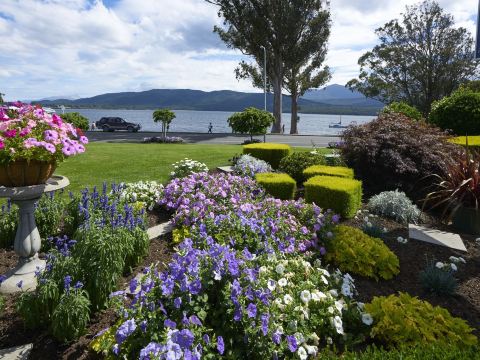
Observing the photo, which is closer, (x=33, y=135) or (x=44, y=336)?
(x=44, y=336)

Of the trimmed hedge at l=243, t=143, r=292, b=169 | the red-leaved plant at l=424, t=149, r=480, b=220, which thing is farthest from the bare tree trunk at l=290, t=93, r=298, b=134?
the red-leaved plant at l=424, t=149, r=480, b=220

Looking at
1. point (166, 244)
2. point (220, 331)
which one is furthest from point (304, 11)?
point (220, 331)

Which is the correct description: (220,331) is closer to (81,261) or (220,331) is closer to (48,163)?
(81,261)

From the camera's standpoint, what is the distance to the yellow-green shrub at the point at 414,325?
3.10m

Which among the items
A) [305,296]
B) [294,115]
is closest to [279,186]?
[305,296]

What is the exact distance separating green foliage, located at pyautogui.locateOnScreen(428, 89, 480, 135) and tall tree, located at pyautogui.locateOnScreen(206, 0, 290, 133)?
21542 mm

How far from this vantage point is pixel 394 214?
6.75m

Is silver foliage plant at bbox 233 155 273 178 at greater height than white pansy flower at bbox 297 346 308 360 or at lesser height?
greater

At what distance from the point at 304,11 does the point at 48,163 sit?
108ft

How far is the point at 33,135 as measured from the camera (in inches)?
150

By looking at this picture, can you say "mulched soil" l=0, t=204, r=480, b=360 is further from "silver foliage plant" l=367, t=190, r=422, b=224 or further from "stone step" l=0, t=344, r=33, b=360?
"silver foliage plant" l=367, t=190, r=422, b=224

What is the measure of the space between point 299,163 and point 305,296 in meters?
6.34

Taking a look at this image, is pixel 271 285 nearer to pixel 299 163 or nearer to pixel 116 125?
pixel 299 163

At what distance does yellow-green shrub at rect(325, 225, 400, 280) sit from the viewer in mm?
4410
